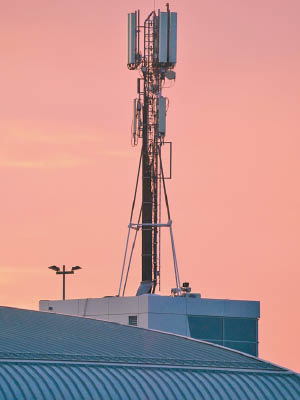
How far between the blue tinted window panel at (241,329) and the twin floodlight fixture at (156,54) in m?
16.2

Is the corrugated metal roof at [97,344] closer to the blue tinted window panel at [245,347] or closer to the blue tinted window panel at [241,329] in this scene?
the blue tinted window panel at [245,347]

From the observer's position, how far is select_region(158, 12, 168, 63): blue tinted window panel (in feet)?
446

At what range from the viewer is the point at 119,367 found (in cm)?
8025

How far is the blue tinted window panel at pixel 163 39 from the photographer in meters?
136

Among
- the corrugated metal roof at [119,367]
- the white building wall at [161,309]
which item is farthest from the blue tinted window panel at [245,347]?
the corrugated metal roof at [119,367]

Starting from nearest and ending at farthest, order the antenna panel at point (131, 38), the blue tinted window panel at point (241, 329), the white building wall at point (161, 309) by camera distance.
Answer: the white building wall at point (161, 309) → the blue tinted window panel at point (241, 329) → the antenna panel at point (131, 38)

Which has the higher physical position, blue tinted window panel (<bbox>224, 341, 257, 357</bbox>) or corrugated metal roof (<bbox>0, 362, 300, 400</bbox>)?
blue tinted window panel (<bbox>224, 341, 257, 357</bbox>)

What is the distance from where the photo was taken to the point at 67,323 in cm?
9162

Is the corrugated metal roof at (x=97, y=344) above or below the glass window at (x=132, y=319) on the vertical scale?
below

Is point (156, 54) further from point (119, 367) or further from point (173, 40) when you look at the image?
point (119, 367)

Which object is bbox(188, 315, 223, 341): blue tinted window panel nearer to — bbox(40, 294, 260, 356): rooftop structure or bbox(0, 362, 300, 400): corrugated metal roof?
bbox(40, 294, 260, 356): rooftop structure

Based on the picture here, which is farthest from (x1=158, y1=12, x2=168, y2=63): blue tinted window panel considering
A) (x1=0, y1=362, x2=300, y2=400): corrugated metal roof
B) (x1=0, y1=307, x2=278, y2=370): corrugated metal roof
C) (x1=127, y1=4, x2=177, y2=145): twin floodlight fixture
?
(x1=0, y1=362, x2=300, y2=400): corrugated metal roof

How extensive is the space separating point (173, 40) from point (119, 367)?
6014 centimetres

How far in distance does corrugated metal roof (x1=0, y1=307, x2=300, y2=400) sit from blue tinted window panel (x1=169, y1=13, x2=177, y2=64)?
48.1 meters
